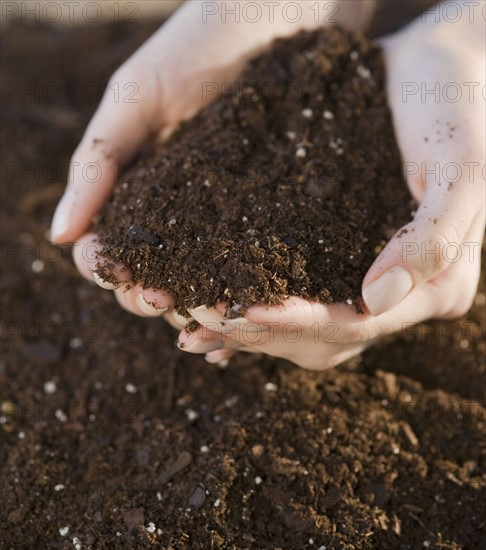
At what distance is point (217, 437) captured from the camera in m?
1.80

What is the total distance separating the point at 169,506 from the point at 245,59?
1.57m

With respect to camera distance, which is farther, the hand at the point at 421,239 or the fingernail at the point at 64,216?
the fingernail at the point at 64,216

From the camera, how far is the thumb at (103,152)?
6.41 ft

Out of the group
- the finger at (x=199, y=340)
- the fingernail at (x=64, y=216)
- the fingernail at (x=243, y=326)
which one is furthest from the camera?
the fingernail at (x=64, y=216)

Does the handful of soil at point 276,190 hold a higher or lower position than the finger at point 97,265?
higher

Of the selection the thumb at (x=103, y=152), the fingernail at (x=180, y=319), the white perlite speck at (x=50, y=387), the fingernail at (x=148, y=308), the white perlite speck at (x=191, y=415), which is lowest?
the white perlite speck at (x=50, y=387)

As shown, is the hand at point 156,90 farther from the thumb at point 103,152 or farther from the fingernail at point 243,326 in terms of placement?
the fingernail at point 243,326

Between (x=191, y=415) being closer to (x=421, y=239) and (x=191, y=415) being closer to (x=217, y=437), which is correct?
(x=217, y=437)

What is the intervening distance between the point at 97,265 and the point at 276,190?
22.4 inches

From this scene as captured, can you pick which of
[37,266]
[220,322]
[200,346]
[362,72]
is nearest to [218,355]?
[200,346]

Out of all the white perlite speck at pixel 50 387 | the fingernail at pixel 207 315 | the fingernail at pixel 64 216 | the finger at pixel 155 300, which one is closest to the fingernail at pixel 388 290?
the fingernail at pixel 207 315

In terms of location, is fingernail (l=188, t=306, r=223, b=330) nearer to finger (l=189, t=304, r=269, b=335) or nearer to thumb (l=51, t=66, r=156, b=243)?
finger (l=189, t=304, r=269, b=335)

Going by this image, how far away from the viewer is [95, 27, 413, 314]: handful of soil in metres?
1.60

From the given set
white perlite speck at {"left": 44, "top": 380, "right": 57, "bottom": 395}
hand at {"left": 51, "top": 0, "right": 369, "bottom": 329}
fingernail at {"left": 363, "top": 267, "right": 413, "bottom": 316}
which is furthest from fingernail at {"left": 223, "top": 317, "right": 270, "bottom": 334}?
white perlite speck at {"left": 44, "top": 380, "right": 57, "bottom": 395}
